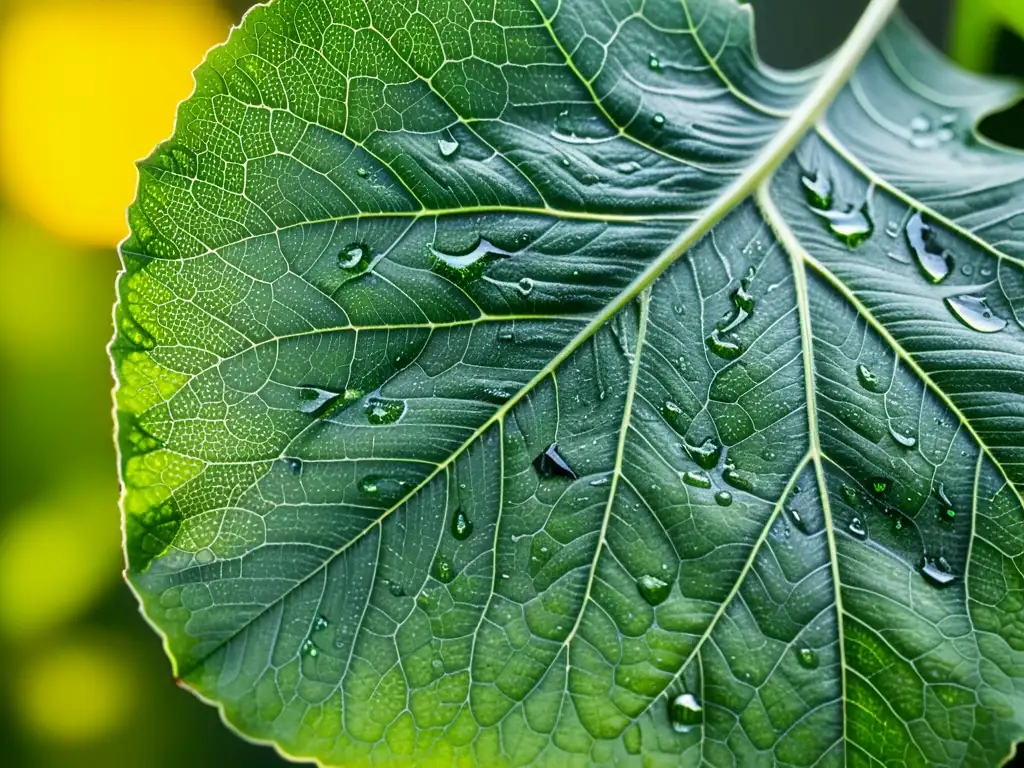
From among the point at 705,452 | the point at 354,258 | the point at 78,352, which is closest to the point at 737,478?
the point at 705,452

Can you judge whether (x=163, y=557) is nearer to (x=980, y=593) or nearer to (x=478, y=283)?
(x=478, y=283)

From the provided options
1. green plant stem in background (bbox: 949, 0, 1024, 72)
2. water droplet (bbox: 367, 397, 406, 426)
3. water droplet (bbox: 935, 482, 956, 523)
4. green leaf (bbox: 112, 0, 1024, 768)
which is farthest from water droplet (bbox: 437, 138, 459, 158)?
green plant stem in background (bbox: 949, 0, 1024, 72)

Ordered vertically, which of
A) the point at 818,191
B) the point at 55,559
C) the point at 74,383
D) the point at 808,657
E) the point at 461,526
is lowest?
the point at 55,559

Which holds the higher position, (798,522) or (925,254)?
(925,254)

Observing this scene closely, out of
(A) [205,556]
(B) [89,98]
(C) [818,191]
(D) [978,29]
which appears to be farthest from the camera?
(B) [89,98]

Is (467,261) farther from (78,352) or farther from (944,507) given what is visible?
(78,352)

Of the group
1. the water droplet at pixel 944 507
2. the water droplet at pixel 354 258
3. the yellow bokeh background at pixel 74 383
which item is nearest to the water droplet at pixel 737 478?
the water droplet at pixel 944 507

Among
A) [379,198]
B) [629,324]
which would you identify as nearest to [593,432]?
[629,324]
